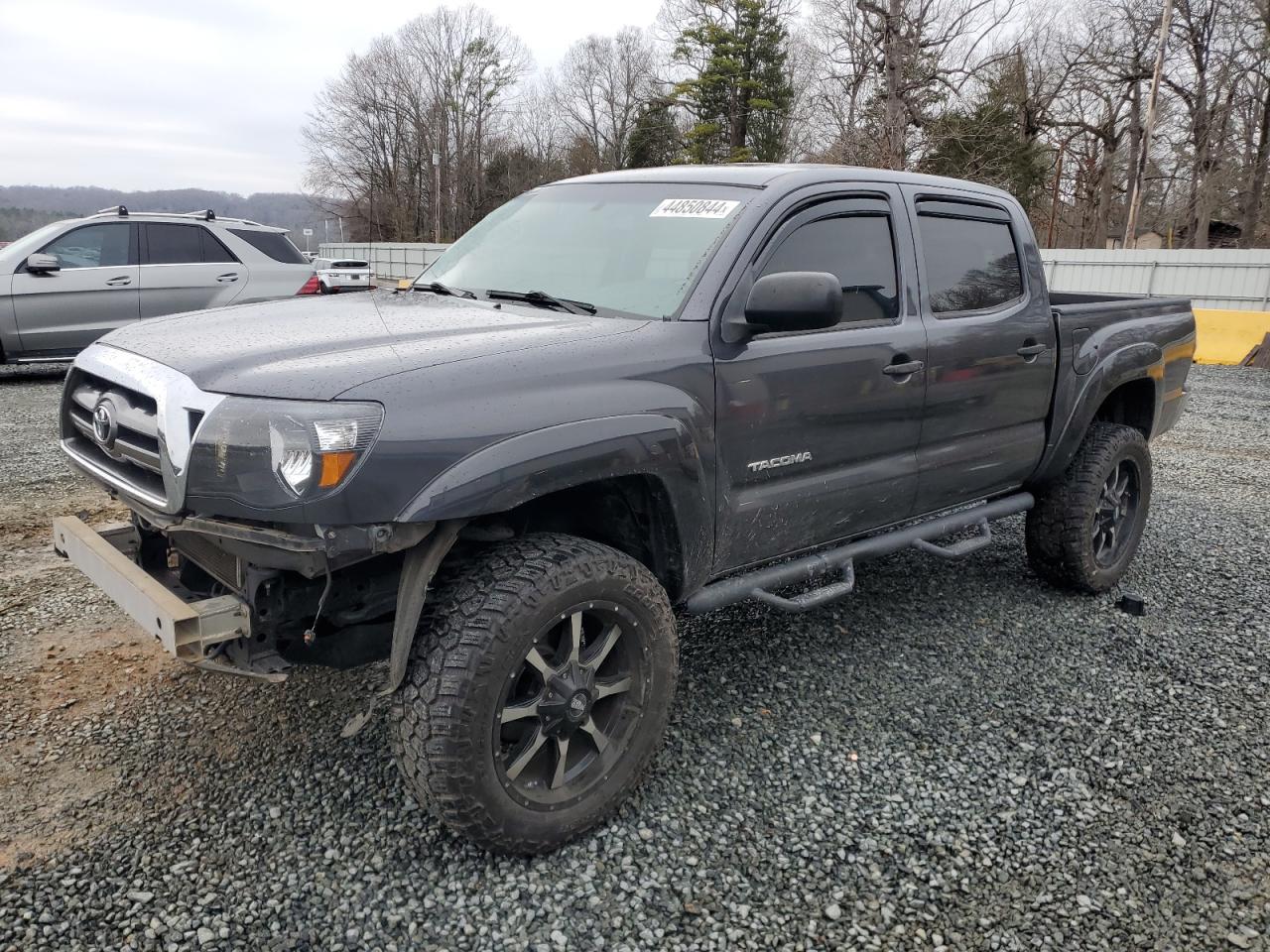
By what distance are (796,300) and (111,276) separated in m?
9.27

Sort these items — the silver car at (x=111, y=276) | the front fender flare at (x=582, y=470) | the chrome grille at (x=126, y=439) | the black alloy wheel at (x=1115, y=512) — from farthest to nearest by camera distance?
1. the silver car at (x=111, y=276)
2. the black alloy wheel at (x=1115, y=512)
3. the chrome grille at (x=126, y=439)
4. the front fender flare at (x=582, y=470)

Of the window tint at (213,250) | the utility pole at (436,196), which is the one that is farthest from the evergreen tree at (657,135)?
the window tint at (213,250)

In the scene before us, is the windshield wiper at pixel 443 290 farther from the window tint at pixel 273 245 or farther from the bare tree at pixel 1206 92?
the bare tree at pixel 1206 92

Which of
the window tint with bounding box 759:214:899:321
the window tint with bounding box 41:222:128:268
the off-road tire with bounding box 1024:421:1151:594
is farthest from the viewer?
the window tint with bounding box 41:222:128:268

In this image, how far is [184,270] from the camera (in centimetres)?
982

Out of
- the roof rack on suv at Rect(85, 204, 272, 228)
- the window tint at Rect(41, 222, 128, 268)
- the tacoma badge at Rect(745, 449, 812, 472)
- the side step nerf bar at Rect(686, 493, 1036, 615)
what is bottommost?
the side step nerf bar at Rect(686, 493, 1036, 615)

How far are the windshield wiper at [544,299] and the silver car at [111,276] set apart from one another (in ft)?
23.9

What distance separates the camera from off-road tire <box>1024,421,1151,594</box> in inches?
174

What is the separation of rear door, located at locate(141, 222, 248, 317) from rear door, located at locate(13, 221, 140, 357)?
14 cm

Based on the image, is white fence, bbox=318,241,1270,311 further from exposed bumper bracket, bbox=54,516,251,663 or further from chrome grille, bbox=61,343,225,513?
exposed bumper bracket, bbox=54,516,251,663

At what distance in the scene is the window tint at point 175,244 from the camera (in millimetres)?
9742

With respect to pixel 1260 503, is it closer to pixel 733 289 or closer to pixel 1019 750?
pixel 1019 750

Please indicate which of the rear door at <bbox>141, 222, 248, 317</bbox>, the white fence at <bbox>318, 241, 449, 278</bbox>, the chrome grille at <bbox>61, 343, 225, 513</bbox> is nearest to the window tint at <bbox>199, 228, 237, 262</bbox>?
the rear door at <bbox>141, 222, 248, 317</bbox>

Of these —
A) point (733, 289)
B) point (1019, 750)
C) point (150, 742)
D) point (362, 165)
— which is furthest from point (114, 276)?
point (362, 165)
